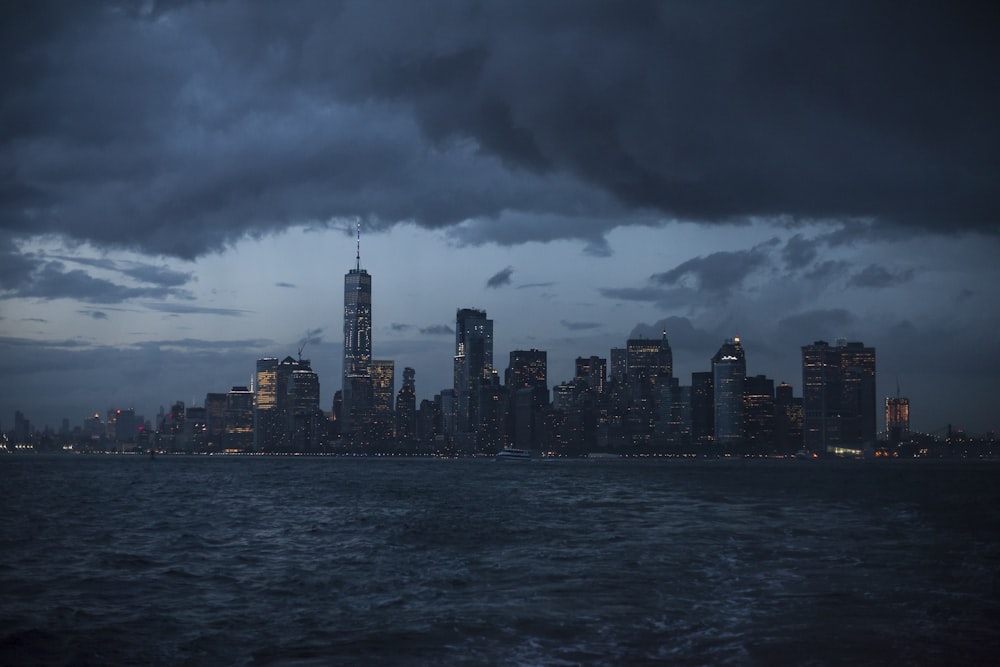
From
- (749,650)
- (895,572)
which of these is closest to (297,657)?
(749,650)

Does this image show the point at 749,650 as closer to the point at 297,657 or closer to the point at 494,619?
the point at 494,619

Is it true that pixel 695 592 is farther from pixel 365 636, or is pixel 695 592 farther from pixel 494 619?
pixel 365 636

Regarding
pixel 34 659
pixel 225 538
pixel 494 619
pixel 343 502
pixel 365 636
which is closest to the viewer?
pixel 34 659

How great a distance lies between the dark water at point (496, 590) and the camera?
27.5m

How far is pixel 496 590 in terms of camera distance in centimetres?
3828

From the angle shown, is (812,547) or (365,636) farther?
(812,547)

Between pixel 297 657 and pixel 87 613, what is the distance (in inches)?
463

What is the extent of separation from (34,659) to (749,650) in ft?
71.3

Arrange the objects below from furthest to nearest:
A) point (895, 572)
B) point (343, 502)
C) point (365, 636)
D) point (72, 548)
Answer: point (343, 502), point (72, 548), point (895, 572), point (365, 636)

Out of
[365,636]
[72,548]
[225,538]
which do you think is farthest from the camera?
[225,538]

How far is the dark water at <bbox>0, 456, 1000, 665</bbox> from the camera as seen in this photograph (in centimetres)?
2747

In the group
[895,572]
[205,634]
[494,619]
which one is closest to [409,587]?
[494,619]

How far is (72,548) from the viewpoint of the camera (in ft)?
177

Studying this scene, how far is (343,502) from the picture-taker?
103m
